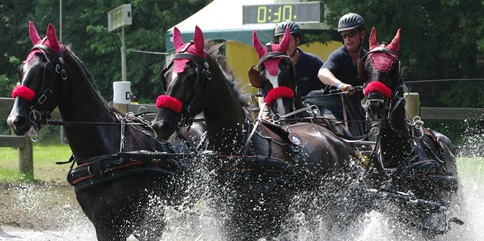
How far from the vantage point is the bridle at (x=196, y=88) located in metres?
5.61

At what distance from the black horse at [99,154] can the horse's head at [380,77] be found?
1.39m

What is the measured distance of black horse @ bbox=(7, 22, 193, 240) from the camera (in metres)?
5.70

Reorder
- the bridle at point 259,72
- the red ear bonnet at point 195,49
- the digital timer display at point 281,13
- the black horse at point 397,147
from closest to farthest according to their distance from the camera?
the red ear bonnet at point 195,49
the black horse at point 397,147
the bridle at point 259,72
the digital timer display at point 281,13

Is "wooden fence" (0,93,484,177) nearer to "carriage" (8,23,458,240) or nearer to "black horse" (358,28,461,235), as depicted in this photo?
"black horse" (358,28,461,235)

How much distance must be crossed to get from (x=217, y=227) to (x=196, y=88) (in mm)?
968

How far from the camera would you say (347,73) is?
Answer: 25.0 ft

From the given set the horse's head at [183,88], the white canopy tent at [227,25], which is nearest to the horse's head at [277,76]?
the horse's head at [183,88]

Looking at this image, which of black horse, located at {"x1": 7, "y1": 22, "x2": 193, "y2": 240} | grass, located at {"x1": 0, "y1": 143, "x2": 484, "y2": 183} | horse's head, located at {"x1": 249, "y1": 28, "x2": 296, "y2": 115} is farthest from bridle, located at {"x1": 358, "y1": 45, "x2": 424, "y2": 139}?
grass, located at {"x1": 0, "y1": 143, "x2": 484, "y2": 183}

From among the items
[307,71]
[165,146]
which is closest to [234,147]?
[165,146]

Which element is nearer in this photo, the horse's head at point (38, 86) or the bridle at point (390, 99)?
the horse's head at point (38, 86)

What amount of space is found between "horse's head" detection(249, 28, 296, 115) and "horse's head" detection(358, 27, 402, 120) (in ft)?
1.99

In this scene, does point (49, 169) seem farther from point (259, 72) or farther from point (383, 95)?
point (383, 95)

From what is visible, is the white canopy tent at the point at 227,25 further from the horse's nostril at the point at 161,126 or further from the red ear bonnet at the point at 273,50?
the horse's nostril at the point at 161,126

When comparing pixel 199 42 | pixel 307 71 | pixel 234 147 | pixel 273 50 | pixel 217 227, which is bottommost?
pixel 217 227
